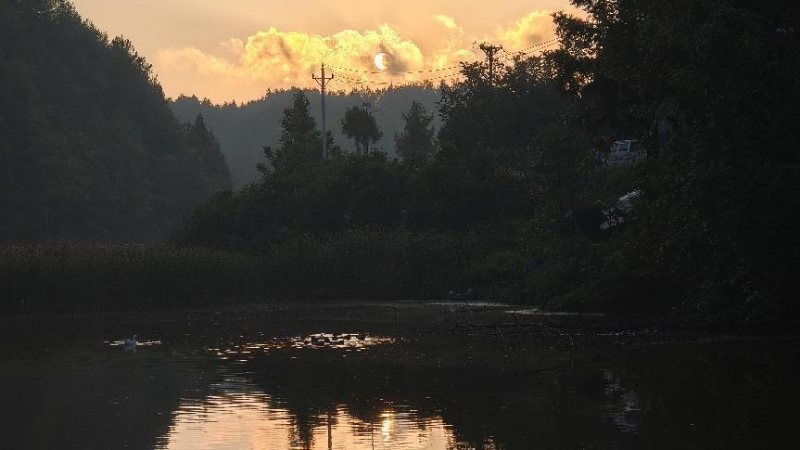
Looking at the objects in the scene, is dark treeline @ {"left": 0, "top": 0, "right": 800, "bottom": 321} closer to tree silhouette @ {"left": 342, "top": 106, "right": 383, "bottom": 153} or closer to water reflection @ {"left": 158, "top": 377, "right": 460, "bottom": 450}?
tree silhouette @ {"left": 342, "top": 106, "right": 383, "bottom": 153}

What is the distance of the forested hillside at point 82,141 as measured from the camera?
316 ft

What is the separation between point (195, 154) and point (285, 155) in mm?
46450

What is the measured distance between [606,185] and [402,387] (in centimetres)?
2757

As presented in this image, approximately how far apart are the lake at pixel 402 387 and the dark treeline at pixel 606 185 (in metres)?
2.13

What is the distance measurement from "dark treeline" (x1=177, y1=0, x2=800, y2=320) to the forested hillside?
3759 cm

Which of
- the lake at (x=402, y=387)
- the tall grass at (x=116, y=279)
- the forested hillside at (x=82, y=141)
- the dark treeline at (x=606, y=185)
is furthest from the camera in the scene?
the forested hillside at (x=82, y=141)

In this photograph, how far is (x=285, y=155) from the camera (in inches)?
3334

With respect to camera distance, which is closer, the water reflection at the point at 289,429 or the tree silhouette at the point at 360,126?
the water reflection at the point at 289,429

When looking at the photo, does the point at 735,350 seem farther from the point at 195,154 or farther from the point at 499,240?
the point at 195,154

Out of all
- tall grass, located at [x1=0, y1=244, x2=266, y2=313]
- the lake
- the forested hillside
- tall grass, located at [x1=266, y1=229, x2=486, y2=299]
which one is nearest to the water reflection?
the lake

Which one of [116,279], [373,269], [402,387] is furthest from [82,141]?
[402,387]

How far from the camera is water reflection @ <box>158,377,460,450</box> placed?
1373 centimetres

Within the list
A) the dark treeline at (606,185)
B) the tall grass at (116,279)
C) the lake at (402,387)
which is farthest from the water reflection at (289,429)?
the tall grass at (116,279)

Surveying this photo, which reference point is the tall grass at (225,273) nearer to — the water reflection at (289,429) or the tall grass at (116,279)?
the tall grass at (116,279)
